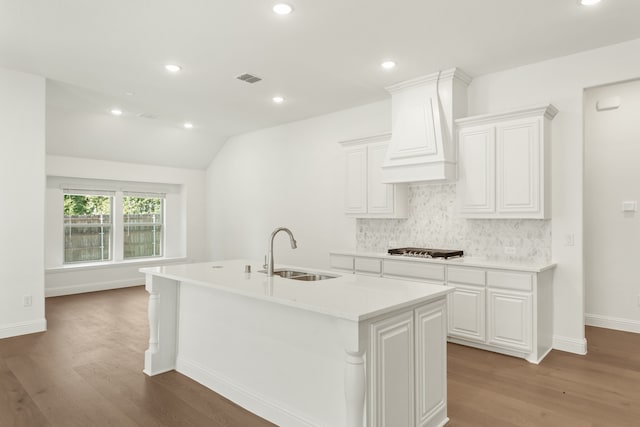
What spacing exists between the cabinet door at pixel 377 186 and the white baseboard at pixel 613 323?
2701mm

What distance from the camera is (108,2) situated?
114 inches

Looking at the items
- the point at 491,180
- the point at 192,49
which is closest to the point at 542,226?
the point at 491,180

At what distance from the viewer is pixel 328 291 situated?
7.75ft

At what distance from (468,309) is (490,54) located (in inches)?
97.1

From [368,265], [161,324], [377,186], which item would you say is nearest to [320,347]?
[161,324]

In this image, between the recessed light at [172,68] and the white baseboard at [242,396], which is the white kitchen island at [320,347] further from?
the recessed light at [172,68]

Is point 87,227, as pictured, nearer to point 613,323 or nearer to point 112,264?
point 112,264

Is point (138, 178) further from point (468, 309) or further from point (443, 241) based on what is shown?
point (468, 309)

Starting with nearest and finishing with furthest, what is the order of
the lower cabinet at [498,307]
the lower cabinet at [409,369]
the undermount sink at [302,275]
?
1. the lower cabinet at [409,369]
2. the undermount sink at [302,275]
3. the lower cabinet at [498,307]

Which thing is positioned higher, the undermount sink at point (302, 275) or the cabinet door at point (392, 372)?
the undermount sink at point (302, 275)

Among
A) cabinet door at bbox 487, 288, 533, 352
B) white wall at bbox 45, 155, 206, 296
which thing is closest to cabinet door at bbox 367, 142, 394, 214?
cabinet door at bbox 487, 288, 533, 352

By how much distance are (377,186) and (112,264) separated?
507cm

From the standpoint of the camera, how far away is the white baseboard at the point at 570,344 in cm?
374

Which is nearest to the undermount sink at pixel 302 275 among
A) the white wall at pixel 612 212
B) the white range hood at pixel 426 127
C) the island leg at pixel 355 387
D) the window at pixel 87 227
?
the island leg at pixel 355 387
